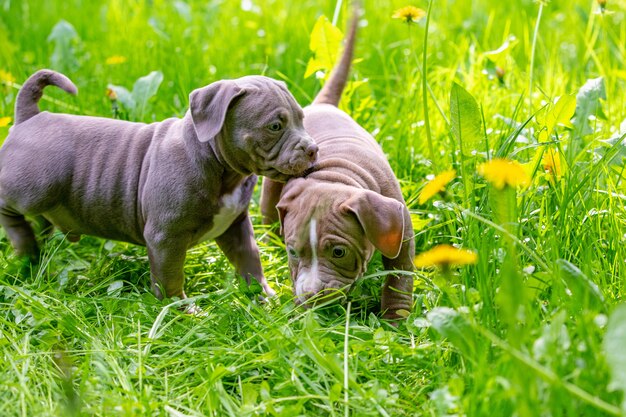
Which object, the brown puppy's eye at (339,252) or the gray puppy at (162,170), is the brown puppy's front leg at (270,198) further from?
the brown puppy's eye at (339,252)

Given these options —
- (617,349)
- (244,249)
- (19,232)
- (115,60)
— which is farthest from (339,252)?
(115,60)

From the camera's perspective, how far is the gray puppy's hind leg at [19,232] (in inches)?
142

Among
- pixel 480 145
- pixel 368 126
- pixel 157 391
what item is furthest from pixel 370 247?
pixel 368 126

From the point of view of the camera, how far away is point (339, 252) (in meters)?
3.03

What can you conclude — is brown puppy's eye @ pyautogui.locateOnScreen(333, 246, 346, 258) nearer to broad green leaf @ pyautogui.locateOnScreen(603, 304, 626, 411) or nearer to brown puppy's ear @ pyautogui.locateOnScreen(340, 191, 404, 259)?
brown puppy's ear @ pyautogui.locateOnScreen(340, 191, 404, 259)

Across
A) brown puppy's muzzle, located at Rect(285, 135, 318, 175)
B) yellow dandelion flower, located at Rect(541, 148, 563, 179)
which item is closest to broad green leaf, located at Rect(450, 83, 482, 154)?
yellow dandelion flower, located at Rect(541, 148, 563, 179)

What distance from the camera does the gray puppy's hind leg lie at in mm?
3607

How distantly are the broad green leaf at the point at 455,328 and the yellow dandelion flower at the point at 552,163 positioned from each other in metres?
1.21

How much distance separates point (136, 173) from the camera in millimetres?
3398

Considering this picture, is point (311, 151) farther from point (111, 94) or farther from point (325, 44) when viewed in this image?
point (111, 94)

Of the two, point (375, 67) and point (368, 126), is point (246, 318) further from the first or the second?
point (375, 67)

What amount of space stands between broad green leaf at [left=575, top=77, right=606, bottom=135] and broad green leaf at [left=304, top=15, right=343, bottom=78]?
133 centimetres

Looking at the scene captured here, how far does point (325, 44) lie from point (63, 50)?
6.85 ft

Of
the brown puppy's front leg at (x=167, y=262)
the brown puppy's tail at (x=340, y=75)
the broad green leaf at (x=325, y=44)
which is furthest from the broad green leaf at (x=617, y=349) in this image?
the broad green leaf at (x=325, y=44)
